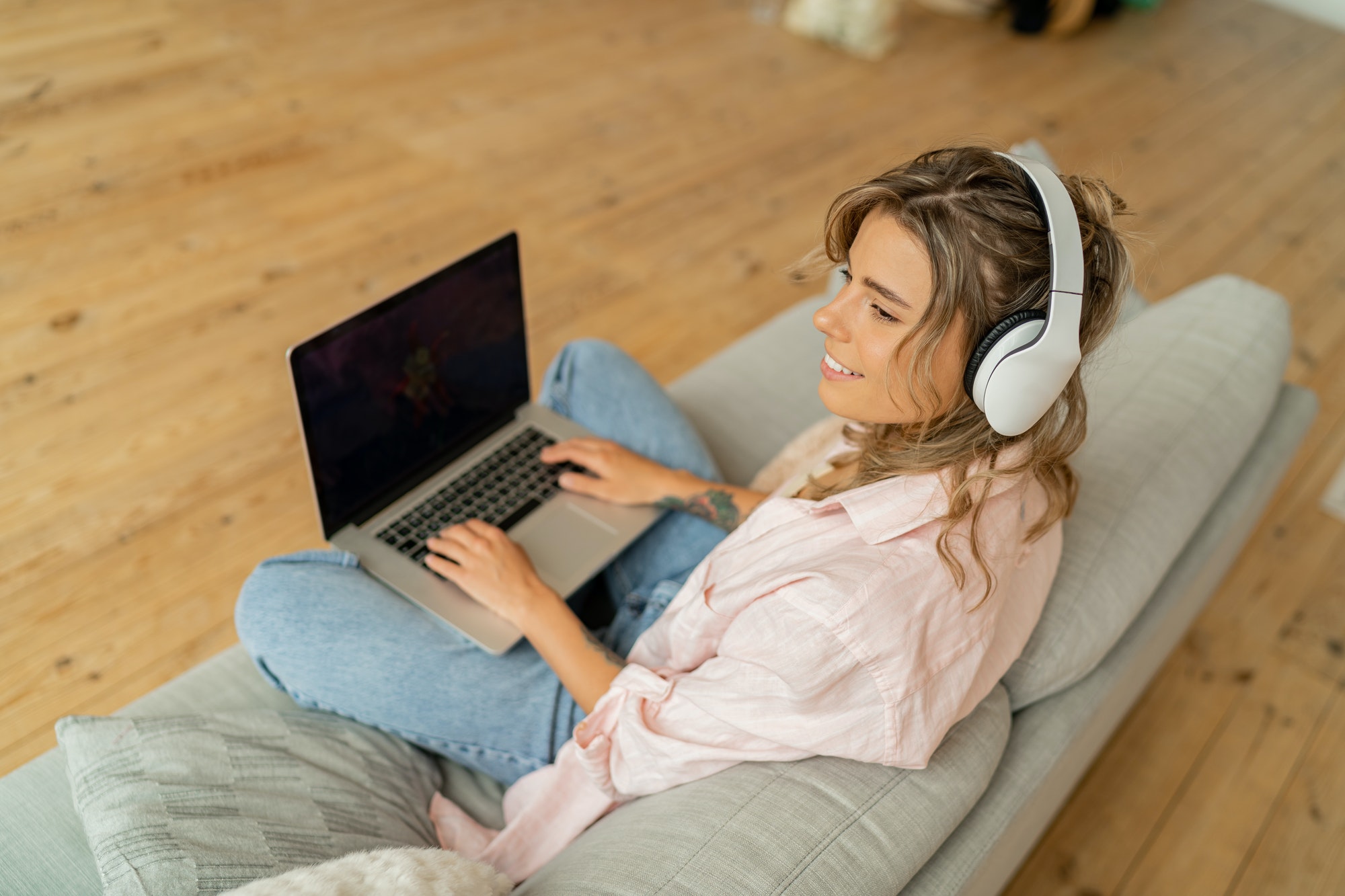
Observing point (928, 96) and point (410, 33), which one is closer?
point (410, 33)

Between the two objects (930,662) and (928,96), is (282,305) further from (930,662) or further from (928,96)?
(928,96)

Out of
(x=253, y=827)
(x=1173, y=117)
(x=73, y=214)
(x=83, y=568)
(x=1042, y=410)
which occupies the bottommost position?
(x=1173, y=117)

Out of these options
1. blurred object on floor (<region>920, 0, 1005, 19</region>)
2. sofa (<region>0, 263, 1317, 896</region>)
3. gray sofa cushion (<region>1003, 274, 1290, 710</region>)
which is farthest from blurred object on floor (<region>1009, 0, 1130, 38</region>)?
gray sofa cushion (<region>1003, 274, 1290, 710</region>)

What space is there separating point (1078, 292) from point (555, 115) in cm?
262

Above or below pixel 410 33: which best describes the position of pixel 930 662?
below

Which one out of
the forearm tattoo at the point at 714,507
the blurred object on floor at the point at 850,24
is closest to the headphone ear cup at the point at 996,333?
the forearm tattoo at the point at 714,507

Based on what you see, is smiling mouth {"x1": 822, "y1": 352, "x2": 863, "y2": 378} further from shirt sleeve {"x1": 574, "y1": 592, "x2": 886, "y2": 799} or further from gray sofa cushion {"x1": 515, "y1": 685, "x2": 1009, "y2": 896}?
gray sofa cushion {"x1": 515, "y1": 685, "x2": 1009, "y2": 896}

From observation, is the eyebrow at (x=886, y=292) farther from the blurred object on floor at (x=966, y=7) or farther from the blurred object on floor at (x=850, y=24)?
the blurred object on floor at (x=966, y=7)

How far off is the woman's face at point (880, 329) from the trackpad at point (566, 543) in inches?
18.4

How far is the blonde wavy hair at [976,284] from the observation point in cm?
91

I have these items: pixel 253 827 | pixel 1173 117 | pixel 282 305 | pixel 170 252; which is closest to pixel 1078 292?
pixel 253 827

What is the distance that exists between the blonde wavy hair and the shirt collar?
0.01 m

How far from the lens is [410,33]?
3428 mm

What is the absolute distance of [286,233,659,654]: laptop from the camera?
47.2 inches
